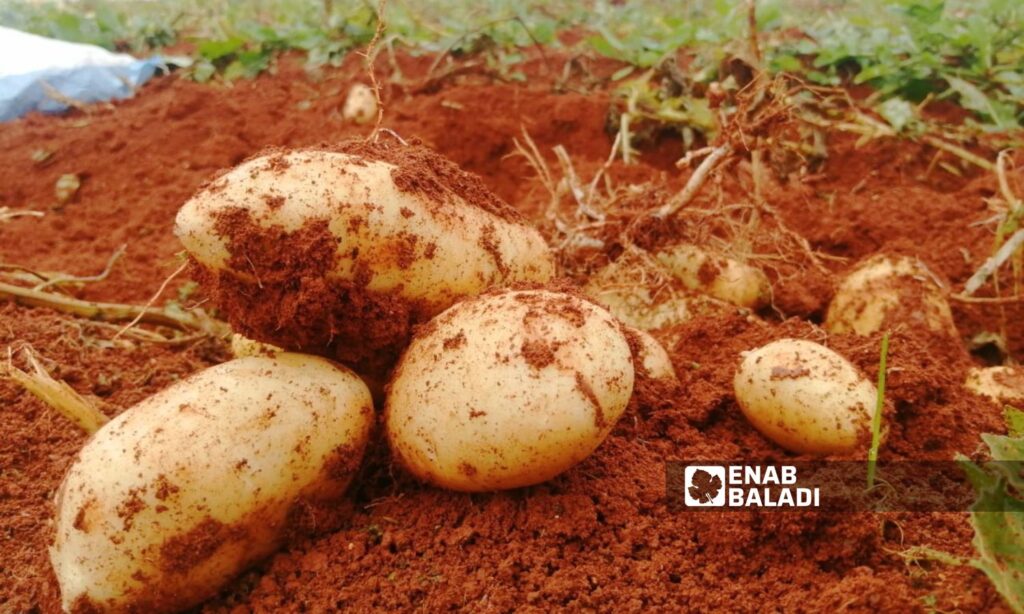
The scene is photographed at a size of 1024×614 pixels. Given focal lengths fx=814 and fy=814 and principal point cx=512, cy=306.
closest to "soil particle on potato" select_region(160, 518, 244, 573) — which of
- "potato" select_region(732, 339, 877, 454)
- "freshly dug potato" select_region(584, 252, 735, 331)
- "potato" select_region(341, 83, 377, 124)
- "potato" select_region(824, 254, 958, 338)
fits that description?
"potato" select_region(732, 339, 877, 454)

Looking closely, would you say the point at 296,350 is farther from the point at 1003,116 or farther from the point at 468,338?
the point at 1003,116

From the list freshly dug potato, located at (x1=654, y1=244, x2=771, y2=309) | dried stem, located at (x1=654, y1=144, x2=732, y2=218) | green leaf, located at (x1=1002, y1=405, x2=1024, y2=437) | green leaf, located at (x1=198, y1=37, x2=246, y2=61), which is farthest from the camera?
green leaf, located at (x1=198, y1=37, x2=246, y2=61)

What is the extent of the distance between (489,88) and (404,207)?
9.89 feet

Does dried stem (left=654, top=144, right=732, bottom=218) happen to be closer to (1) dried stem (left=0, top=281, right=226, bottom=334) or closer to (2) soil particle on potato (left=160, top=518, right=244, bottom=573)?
(1) dried stem (left=0, top=281, right=226, bottom=334)

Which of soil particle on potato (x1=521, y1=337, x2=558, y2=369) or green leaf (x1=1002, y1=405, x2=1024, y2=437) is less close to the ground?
soil particle on potato (x1=521, y1=337, x2=558, y2=369)

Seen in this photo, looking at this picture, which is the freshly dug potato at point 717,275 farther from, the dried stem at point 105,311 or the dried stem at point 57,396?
the dried stem at point 57,396

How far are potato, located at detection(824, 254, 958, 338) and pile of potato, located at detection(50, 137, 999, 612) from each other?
0.56 m

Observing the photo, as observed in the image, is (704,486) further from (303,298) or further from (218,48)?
(218,48)

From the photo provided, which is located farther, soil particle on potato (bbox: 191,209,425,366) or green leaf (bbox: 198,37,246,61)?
green leaf (bbox: 198,37,246,61)

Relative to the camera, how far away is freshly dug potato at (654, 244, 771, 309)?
2502mm

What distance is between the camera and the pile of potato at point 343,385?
1447mm

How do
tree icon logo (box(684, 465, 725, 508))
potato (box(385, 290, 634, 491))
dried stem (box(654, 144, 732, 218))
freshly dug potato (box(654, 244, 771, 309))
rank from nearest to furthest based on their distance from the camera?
1. potato (box(385, 290, 634, 491))
2. tree icon logo (box(684, 465, 725, 508))
3. dried stem (box(654, 144, 732, 218))
4. freshly dug potato (box(654, 244, 771, 309))

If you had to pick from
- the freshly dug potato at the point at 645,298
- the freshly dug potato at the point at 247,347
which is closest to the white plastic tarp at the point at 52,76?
the freshly dug potato at the point at 247,347

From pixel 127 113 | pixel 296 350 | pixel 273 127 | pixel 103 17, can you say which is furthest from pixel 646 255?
pixel 103 17
